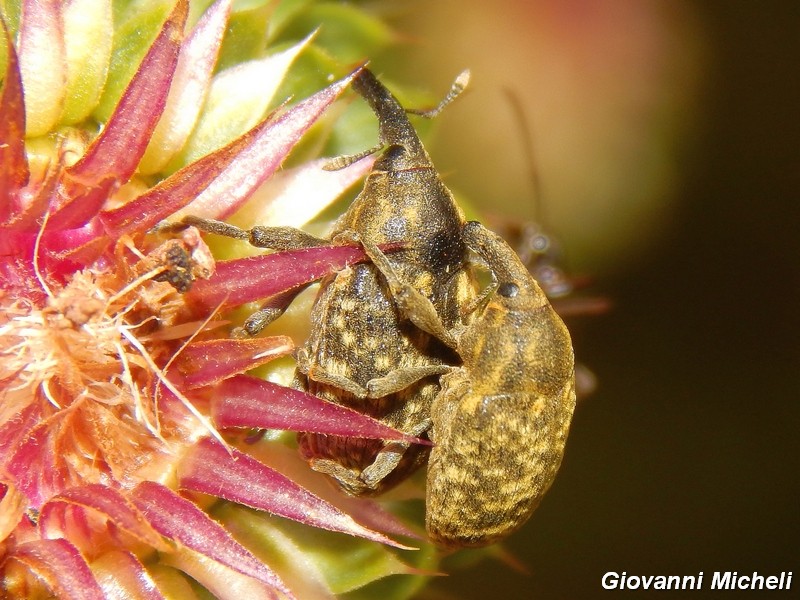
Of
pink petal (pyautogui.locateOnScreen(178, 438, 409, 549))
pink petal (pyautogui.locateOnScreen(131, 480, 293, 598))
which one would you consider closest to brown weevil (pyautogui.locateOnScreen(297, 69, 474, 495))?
pink petal (pyautogui.locateOnScreen(178, 438, 409, 549))

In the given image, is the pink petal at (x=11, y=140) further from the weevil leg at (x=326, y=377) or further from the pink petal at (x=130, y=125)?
the weevil leg at (x=326, y=377)

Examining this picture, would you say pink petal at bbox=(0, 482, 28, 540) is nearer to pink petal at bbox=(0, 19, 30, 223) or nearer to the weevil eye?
pink petal at bbox=(0, 19, 30, 223)

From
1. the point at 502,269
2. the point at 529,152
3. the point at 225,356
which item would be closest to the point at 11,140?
the point at 225,356

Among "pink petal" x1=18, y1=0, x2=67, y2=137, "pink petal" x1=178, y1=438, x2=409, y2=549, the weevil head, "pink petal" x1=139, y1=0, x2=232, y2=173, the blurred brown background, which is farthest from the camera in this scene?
the blurred brown background

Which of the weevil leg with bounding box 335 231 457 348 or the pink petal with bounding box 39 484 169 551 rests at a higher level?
the weevil leg with bounding box 335 231 457 348

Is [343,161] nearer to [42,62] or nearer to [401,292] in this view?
[401,292]

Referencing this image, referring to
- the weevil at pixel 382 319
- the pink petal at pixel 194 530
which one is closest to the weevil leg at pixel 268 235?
the weevil at pixel 382 319

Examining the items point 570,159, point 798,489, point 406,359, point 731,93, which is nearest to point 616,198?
point 570,159
